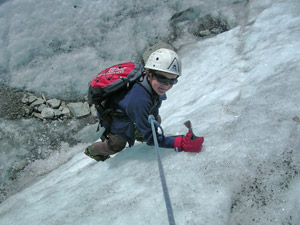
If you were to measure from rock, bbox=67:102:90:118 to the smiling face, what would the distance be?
133 inches

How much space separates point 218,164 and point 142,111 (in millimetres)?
938

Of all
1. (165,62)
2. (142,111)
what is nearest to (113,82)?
(142,111)

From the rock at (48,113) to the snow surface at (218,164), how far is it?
2.90 ft

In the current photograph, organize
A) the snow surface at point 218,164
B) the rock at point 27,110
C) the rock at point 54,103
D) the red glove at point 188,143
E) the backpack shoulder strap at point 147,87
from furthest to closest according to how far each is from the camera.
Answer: the rock at point 54,103
the rock at point 27,110
the backpack shoulder strap at point 147,87
the red glove at point 188,143
the snow surface at point 218,164

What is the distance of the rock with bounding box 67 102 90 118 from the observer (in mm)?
5398

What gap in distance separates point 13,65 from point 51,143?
7.06 feet

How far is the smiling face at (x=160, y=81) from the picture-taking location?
243cm

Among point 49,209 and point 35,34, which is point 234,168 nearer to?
point 49,209

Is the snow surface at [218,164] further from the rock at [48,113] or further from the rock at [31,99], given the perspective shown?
the rock at [48,113]

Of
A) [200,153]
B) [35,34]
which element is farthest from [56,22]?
[200,153]

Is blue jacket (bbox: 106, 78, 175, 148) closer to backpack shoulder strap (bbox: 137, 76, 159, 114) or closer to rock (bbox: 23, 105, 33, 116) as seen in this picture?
backpack shoulder strap (bbox: 137, 76, 159, 114)

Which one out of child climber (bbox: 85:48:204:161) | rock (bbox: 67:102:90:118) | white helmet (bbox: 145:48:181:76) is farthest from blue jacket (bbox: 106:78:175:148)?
rock (bbox: 67:102:90:118)

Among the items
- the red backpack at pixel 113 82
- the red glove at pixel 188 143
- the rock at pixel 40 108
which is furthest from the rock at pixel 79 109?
the red glove at pixel 188 143

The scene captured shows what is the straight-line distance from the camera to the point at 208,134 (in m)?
2.69
